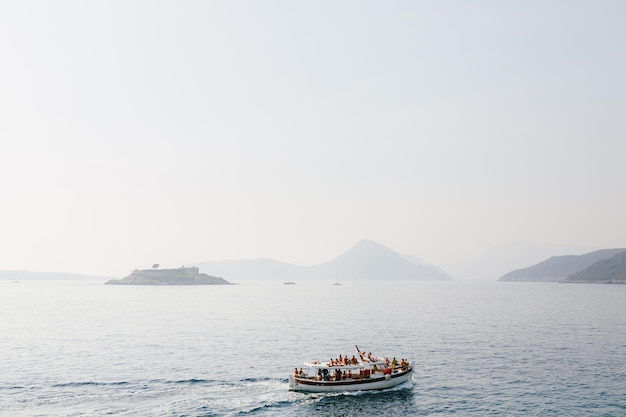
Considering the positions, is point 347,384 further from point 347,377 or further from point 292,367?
point 292,367

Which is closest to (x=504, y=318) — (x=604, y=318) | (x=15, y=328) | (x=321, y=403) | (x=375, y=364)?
(x=604, y=318)

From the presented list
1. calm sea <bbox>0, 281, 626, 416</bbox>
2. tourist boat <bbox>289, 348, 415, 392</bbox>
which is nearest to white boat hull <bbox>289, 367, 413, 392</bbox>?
tourist boat <bbox>289, 348, 415, 392</bbox>

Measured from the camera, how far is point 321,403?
58469 millimetres

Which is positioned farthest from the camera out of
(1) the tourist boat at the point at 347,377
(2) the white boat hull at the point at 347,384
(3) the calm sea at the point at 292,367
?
(1) the tourist boat at the point at 347,377

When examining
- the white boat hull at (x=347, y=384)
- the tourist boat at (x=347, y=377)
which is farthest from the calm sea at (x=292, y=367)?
the tourist boat at (x=347, y=377)

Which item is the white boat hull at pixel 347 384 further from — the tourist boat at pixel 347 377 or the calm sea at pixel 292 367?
the calm sea at pixel 292 367

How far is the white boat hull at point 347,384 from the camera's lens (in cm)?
6191

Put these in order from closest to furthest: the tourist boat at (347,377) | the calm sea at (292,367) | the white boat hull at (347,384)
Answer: the calm sea at (292,367)
the white boat hull at (347,384)
the tourist boat at (347,377)

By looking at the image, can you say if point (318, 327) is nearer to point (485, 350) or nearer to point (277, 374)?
point (485, 350)

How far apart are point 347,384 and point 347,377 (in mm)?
1090

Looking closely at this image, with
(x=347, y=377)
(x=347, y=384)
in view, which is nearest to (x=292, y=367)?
(x=347, y=377)

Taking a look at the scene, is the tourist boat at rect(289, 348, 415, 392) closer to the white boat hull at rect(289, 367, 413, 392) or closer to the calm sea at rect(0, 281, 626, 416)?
the white boat hull at rect(289, 367, 413, 392)

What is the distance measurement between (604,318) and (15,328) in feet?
583

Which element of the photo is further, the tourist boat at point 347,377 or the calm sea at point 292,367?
the tourist boat at point 347,377
